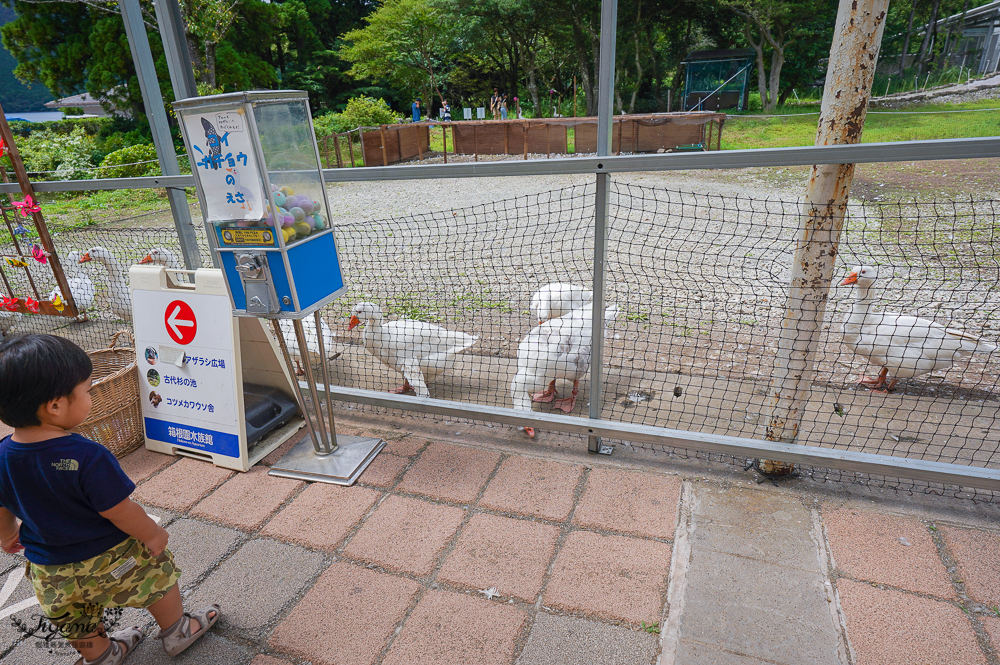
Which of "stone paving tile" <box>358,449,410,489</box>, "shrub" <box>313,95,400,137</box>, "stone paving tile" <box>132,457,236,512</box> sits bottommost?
"stone paving tile" <box>132,457,236,512</box>

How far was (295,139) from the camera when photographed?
2316mm

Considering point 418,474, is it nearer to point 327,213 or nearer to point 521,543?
point 521,543

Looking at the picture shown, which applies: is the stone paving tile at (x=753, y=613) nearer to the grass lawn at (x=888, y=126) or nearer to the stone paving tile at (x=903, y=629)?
the stone paving tile at (x=903, y=629)

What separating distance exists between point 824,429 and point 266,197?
303 cm

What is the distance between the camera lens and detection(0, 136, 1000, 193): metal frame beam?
190 centimetres

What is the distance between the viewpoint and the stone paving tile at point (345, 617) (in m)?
1.84

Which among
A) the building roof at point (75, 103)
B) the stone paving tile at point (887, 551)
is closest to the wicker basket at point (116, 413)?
the stone paving tile at point (887, 551)

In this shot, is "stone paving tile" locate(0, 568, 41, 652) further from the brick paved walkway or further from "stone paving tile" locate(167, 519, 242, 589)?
"stone paving tile" locate(167, 519, 242, 589)

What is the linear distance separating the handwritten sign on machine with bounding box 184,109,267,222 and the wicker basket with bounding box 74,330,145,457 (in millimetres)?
1274

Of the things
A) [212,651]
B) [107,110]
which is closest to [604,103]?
[212,651]

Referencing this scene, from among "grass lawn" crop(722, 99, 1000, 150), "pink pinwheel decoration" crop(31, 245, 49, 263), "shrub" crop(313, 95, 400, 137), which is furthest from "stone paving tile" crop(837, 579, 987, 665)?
"shrub" crop(313, 95, 400, 137)

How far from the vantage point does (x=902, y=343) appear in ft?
11.0

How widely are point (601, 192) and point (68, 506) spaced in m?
2.18

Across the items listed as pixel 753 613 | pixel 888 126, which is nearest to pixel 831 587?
pixel 753 613
